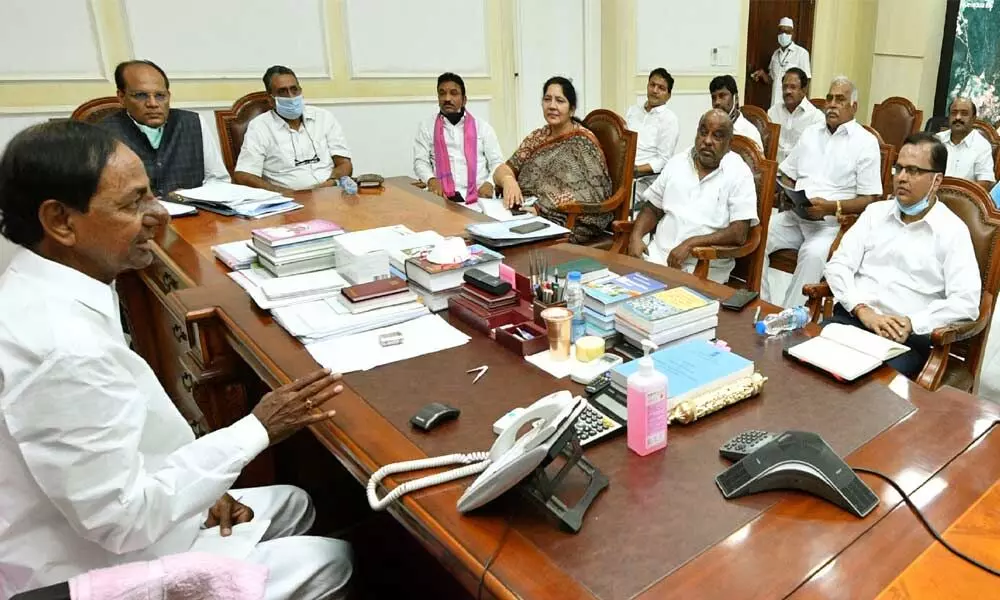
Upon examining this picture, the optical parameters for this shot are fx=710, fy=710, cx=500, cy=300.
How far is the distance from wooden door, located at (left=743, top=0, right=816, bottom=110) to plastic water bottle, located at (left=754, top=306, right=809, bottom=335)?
6149 mm

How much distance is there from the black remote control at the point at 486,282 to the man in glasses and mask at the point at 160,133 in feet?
7.03

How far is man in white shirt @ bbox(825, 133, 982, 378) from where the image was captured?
6.92 ft

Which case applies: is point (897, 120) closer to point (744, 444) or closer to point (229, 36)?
point (229, 36)

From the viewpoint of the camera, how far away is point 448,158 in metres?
4.04

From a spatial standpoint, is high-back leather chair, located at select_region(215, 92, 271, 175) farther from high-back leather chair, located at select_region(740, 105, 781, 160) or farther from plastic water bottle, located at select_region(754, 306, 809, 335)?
plastic water bottle, located at select_region(754, 306, 809, 335)

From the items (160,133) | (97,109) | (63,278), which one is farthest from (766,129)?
(63,278)

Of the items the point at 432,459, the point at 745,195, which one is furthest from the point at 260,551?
the point at 745,195

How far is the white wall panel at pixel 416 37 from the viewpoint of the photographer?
182 inches

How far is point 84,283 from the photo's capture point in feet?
3.62

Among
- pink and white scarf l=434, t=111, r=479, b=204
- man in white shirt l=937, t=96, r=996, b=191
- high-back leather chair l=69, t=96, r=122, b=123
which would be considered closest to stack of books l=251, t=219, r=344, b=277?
high-back leather chair l=69, t=96, r=122, b=123

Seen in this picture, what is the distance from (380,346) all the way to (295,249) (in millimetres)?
576

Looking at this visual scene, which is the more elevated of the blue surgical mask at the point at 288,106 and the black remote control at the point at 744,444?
the blue surgical mask at the point at 288,106

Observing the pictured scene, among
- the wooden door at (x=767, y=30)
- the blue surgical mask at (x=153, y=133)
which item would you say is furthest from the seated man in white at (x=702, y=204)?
the wooden door at (x=767, y=30)

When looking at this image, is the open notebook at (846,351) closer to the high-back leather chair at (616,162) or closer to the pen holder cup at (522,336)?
the pen holder cup at (522,336)
